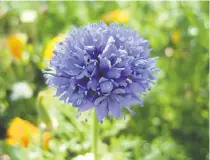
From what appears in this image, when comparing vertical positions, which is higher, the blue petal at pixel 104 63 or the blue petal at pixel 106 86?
the blue petal at pixel 104 63

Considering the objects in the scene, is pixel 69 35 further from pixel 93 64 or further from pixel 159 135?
pixel 159 135

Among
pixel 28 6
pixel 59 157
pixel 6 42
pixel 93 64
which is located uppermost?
pixel 28 6

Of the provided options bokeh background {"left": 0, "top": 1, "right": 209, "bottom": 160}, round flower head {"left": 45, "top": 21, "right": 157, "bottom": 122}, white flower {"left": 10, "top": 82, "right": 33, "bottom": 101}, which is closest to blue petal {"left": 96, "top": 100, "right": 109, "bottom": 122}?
round flower head {"left": 45, "top": 21, "right": 157, "bottom": 122}

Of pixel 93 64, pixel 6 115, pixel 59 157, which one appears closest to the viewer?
pixel 93 64

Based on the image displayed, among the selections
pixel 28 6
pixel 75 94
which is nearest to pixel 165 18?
pixel 28 6

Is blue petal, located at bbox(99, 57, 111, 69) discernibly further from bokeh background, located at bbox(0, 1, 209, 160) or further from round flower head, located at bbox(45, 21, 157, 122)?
bokeh background, located at bbox(0, 1, 209, 160)

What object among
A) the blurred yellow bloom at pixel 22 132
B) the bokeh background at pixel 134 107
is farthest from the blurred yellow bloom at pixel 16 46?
the blurred yellow bloom at pixel 22 132

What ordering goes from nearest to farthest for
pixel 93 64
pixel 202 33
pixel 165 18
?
pixel 93 64, pixel 202 33, pixel 165 18

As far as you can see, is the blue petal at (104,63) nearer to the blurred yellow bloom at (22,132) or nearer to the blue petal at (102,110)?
the blue petal at (102,110)
